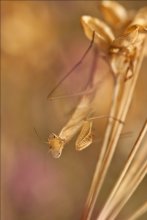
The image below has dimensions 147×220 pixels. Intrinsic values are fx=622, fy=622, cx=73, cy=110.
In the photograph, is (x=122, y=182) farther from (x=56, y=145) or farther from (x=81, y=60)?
(x=81, y=60)

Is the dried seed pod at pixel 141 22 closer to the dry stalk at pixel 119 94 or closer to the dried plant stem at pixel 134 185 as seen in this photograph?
the dry stalk at pixel 119 94

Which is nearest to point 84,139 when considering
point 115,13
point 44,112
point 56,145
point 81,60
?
point 56,145

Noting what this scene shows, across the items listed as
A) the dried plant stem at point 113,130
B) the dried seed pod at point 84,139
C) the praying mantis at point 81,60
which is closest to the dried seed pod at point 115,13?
the praying mantis at point 81,60

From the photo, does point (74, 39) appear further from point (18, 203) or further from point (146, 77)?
point (18, 203)

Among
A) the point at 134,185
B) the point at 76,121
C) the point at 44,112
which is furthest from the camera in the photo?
the point at 44,112

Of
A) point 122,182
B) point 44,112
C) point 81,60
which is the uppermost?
point 81,60

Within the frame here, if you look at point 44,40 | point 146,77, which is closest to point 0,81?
point 44,40
